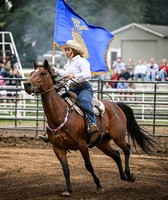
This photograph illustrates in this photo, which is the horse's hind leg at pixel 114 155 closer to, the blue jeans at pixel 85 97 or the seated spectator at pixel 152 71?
the blue jeans at pixel 85 97

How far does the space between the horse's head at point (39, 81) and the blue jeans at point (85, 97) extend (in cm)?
66

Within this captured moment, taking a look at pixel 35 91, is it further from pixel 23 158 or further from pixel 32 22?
pixel 32 22

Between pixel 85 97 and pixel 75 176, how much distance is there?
154 centimetres

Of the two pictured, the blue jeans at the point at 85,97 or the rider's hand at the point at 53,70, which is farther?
the blue jeans at the point at 85,97

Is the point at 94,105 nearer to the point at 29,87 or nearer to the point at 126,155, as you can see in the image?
the point at 126,155

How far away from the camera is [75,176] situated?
953 centimetres

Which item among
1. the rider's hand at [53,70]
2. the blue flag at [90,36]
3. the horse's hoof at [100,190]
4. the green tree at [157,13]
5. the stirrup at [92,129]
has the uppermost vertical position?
A: the green tree at [157,13]

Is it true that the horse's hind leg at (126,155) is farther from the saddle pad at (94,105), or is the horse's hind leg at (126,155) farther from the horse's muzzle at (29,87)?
the horse's muzzle at (29,87)

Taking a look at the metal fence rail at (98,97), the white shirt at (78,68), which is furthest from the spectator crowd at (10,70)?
the white shirt at (78,68)

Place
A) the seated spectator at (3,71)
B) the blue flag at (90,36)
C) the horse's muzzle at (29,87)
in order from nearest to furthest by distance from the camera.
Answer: the horse's muzzle at (29,87), the blue flag at (90,36), the seated spectator at (3,71)

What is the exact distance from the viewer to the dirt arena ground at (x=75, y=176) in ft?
26.5

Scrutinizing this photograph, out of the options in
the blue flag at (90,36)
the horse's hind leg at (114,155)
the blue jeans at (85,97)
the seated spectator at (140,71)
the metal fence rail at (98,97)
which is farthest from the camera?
the seated spectator at (140,71)

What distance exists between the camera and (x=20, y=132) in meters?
15.9

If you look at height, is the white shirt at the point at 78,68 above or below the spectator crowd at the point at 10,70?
above
